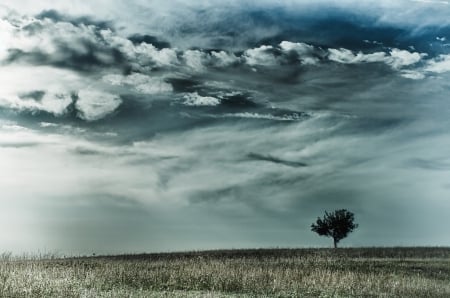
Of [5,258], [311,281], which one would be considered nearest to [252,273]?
[311,281]

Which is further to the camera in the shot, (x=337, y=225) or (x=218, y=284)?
(x=337, y=225)

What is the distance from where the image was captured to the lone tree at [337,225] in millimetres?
69562

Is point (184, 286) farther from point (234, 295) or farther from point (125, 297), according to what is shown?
point (125, 297)

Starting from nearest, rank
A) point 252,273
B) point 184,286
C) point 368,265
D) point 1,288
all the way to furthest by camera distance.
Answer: point 1,288 → point 184,286 → point 252,273 → point 368,265

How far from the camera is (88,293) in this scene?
20562 millimetres

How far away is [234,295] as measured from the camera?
21719 mm

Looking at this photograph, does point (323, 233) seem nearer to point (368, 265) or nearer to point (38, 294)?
point (368, 265)

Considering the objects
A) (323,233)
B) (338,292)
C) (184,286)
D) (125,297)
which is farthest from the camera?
(323,233)

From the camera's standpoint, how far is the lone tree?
69.6 meters

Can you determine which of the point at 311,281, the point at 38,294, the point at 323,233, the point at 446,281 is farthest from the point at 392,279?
the point at 323,233

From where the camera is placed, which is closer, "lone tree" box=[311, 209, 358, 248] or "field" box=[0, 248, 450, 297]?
"field" box=[0, 248, 450, 297]

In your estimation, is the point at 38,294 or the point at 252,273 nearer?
the point at 38,294

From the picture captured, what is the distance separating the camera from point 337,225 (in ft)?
229

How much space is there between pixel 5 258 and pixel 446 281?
30.6 metres
